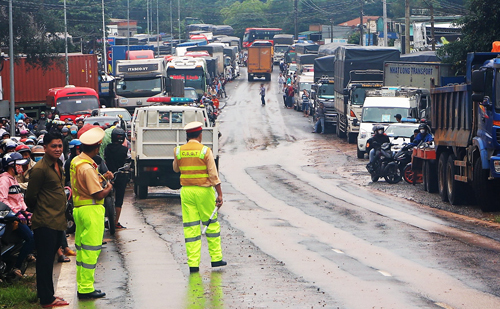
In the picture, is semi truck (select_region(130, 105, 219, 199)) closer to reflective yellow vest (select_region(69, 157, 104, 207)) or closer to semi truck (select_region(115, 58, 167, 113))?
reflective yellow vest (select_region(69, 157, 104, 207))

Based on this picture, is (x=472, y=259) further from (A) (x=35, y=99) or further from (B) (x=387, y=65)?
(A) (x=35, y=99)

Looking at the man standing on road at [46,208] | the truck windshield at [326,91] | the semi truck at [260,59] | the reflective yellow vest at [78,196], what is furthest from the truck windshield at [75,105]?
the semi truck at [260,59]

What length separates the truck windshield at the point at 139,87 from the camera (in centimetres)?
4081

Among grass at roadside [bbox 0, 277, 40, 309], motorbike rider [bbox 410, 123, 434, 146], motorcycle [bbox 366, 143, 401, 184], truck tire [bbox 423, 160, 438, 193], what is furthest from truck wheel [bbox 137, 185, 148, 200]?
grass at roadside [bbox 0, 277, 40, 309]

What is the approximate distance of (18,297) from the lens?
8375 mm

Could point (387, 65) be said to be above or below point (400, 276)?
above

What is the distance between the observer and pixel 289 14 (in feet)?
442

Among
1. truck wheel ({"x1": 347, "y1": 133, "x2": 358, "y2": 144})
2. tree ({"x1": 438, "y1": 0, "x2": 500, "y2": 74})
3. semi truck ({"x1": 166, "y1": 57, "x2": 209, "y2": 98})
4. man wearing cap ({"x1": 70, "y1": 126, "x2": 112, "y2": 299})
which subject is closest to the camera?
man wearing cap ({"x1": 70, "y1": 126, "x2": 112, "y2": 299})

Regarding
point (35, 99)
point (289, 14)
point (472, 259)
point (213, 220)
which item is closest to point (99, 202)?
point (213, 220)

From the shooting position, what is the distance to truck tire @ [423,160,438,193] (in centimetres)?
A: 2066

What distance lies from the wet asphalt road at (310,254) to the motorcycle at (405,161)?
1150mm

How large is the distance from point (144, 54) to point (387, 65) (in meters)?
33.6

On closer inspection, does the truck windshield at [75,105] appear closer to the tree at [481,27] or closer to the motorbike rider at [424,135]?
the tree at [481,27]

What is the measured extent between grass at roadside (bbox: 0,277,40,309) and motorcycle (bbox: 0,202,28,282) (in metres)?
0.30
